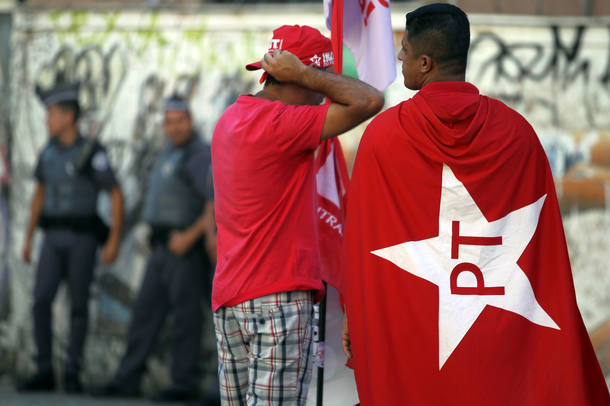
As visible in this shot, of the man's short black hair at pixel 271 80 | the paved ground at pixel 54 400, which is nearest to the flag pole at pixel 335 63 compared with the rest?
the man's short black hair at pixel 271 80

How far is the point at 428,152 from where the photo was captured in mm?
3117

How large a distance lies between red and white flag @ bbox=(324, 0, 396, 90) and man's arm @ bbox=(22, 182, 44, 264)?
4321 mm

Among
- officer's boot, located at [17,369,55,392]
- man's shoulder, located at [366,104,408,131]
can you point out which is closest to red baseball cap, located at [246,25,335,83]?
man's shoulder, located at [366,104,408,131]

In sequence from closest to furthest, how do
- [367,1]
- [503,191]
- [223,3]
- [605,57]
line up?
[503,191]
[367,1]
[605,57]
[223,3]

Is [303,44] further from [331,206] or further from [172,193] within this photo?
[172,193]

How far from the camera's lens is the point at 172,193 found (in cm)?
707

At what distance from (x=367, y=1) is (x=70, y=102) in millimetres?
4200

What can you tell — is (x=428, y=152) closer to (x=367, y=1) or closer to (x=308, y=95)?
(x=308, y=95)

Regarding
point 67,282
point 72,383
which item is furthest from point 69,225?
point 72,383

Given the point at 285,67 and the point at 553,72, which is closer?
the point at 285,67

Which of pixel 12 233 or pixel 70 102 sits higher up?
pixel 70 102

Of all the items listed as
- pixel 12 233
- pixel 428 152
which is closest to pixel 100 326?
pixel 12 233

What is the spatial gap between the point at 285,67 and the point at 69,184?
4554 millimetres

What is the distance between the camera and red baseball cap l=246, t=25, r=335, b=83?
3393 millimetres
